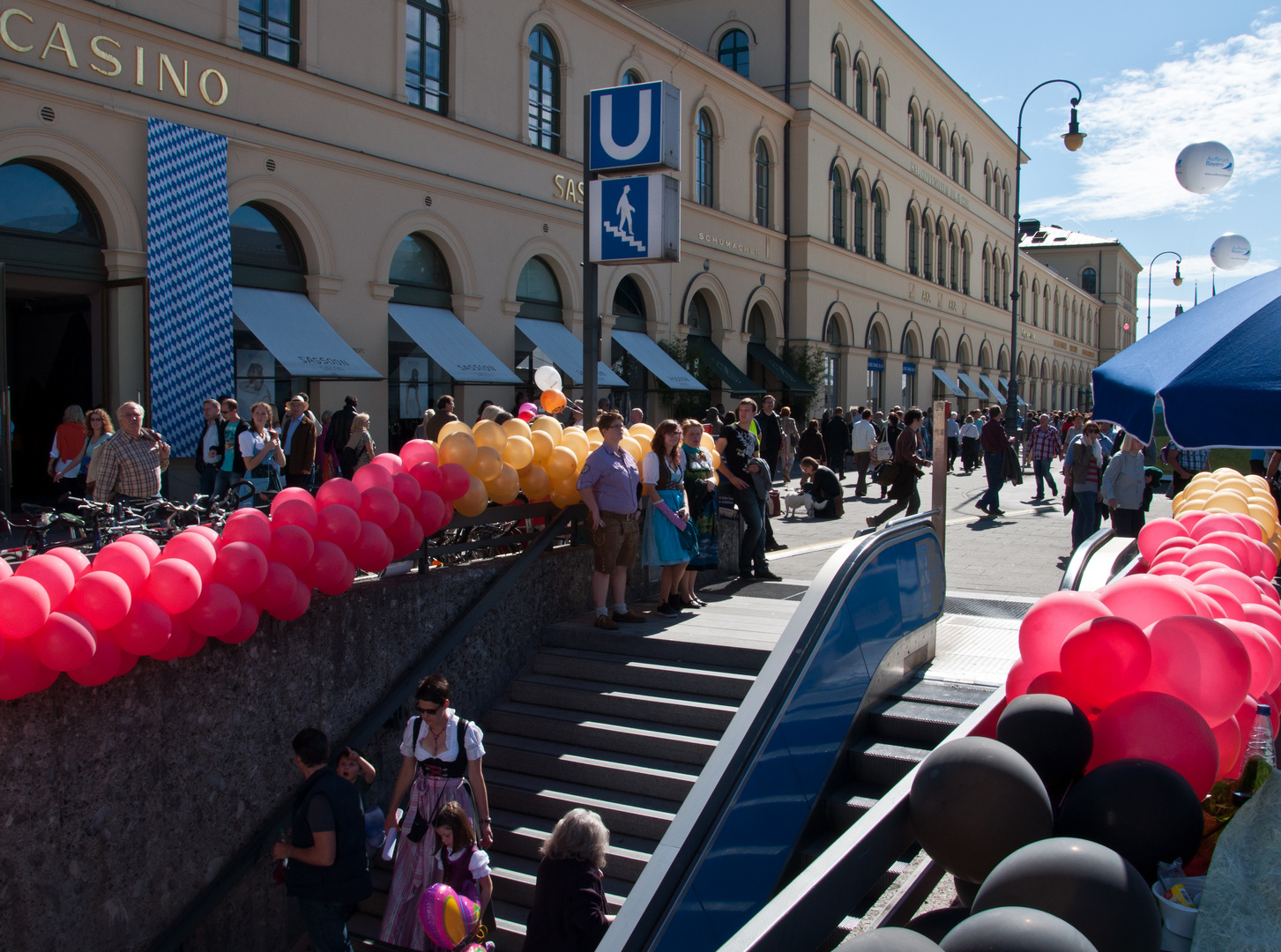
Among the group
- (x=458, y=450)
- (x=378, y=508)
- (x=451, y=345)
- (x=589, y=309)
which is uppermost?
(x=451, y=345)

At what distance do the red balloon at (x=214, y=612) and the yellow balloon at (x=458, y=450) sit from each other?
2218 mm

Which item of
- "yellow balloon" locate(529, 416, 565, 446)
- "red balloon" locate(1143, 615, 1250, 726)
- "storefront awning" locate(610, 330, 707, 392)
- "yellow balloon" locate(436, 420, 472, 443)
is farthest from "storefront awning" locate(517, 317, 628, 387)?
"red balloon" locate(1143, 615, 1250, 726)

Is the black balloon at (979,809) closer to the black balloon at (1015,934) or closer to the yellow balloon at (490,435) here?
the black balloon at (1015,934)

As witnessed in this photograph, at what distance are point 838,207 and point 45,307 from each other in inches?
1025

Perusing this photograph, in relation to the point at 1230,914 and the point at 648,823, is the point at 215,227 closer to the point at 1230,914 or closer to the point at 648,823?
the point at 648,823

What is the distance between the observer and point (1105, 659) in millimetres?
3238

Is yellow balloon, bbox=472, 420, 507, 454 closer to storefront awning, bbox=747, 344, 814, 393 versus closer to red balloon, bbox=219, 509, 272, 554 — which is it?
red balloon, bbox=219, 509, 272, 554

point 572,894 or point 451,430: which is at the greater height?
point 451,430

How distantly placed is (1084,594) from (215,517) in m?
7.14

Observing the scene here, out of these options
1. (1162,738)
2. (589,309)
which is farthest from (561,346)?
(1162,738)

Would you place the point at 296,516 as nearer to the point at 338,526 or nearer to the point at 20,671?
the point at 338,526

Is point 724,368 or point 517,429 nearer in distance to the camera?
point 517,429

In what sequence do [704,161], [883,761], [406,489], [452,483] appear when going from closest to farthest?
[883,761] → [406,489] → [452,483] → [704,161]

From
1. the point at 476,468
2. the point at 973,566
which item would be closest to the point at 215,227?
the point at 476,468
